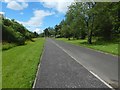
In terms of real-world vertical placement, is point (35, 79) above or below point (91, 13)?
below

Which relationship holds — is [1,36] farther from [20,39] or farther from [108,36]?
[108,36]

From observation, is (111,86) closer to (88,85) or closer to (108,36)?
(88,85)

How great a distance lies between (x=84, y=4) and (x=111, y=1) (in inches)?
216

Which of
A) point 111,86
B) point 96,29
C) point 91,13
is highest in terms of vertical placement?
point 91,13

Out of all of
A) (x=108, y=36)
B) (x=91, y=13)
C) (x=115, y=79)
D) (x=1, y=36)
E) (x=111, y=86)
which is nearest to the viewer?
(x=111, y=86)

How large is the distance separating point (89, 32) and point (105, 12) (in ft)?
18.7

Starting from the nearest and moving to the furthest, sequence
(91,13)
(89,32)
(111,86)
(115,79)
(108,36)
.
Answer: (111,86) < (115,79) < (91,13) < (89,32) < (108,36)

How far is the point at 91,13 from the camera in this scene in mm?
43969

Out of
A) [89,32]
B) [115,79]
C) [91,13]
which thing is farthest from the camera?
[89,32]

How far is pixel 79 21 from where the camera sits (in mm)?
46719

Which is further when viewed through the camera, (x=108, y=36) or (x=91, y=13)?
(x=108, y=36)

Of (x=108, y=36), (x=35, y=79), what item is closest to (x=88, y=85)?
(x=35, y=79)

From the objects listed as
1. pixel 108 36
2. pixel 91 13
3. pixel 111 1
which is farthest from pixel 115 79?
pixel 108 36

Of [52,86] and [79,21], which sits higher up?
[79,21]
